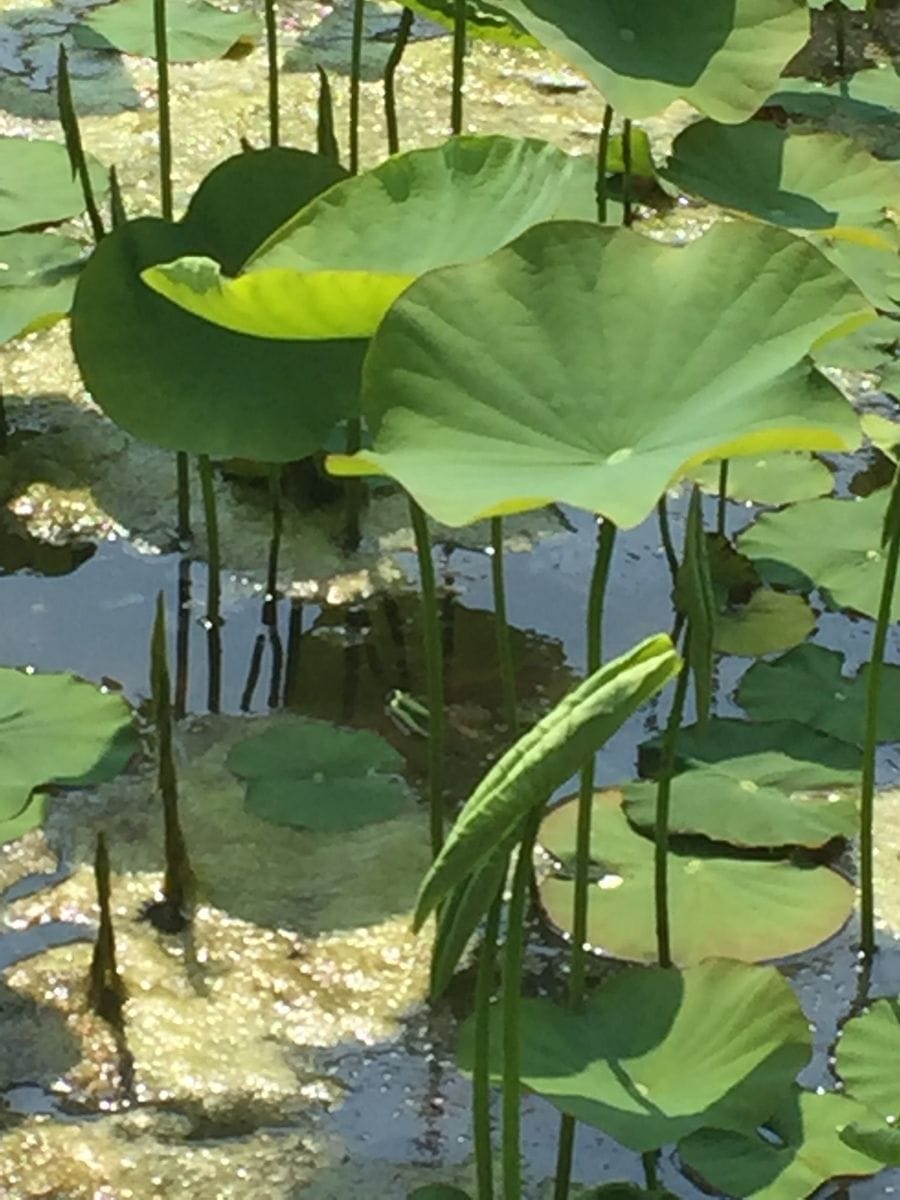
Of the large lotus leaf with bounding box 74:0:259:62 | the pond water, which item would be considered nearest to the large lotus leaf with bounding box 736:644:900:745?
the pond water

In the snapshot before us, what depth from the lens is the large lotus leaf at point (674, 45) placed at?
1.76 meters

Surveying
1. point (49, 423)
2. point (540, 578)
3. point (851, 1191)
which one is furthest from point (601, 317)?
point (49, 423)

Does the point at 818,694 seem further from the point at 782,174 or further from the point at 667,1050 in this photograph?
the point at 782,174

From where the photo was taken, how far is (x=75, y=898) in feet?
5.40

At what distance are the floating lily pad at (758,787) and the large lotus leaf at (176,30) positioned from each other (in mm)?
1548

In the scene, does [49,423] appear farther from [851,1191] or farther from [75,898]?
[851,1191]

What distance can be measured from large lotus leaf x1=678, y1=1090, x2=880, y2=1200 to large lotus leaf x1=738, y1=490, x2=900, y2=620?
0.68 m

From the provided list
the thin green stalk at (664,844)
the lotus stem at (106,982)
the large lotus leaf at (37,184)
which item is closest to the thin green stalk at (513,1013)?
the thin green stalk at (664,844)

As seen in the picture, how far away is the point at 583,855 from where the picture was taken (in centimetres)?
141

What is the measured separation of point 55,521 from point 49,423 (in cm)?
21

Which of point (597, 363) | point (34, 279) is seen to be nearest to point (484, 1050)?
point (597, 363)

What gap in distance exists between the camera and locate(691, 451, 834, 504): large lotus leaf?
2168 mm

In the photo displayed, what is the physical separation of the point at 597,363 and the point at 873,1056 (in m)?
0.50

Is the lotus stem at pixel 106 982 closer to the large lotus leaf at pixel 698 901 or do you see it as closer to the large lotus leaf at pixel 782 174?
the large lotus leaf at pixel 698 901
